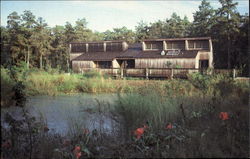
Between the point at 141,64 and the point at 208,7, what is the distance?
1954cm

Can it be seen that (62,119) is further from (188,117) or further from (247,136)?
(247,136)

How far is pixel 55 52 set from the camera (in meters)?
41.0

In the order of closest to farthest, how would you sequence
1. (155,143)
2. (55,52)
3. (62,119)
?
(155,143) → (62,119) → (55,52)

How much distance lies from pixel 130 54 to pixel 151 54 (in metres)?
2.59

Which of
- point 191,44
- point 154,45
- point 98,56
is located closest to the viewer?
point 191,44

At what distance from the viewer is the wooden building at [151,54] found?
24.2 metres

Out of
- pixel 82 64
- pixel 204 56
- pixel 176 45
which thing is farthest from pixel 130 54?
pixel 204 56

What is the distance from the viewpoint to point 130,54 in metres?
27.3

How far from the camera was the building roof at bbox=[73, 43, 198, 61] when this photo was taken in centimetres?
2447

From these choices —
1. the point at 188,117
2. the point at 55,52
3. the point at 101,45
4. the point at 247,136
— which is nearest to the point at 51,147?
the point at 188,117

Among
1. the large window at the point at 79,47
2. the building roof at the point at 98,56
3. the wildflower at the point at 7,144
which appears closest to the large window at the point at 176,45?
the building roof at the point at 98,56

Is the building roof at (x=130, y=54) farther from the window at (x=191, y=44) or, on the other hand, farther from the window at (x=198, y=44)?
the window at (x=198, y=44)

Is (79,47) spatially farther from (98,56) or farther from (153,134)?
(153,134)

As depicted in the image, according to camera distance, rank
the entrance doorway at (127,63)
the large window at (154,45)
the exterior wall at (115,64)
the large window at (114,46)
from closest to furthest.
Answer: the exterior wall at (115,64) → the large window at (154,45) → the entrance doorway at (127,63) → the large window at (114,46)
